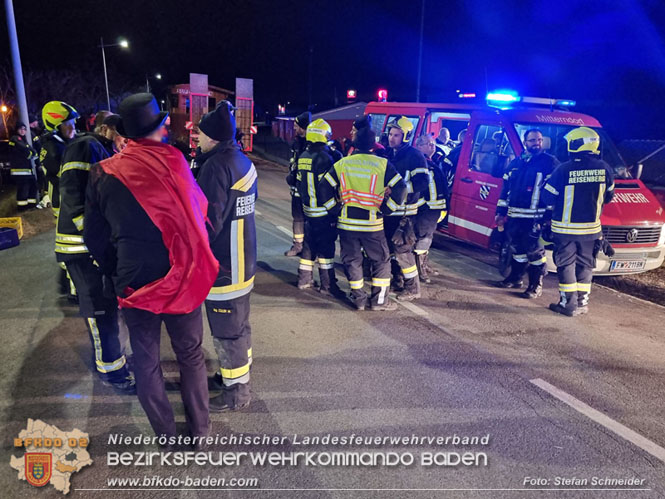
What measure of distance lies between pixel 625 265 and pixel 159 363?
579 centimetres

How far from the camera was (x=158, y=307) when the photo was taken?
2646 millimetres

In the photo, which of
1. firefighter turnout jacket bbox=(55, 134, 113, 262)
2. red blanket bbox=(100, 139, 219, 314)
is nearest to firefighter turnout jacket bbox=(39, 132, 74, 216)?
firefighter turnout jacket bbox=(55, 134, 113, 262)

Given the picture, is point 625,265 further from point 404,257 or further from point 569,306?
point 404,257

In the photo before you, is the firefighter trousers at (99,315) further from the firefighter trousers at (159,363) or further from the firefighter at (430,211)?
the firefighter at (430,211)

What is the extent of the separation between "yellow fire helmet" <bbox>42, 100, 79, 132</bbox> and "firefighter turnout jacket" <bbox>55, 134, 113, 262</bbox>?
123 cm

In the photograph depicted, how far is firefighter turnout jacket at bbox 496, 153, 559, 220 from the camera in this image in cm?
578

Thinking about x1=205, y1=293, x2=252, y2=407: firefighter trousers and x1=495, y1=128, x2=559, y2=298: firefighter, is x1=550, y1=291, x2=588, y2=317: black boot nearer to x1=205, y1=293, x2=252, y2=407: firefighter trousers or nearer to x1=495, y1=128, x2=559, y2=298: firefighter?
x1=495, y1=128, x2=559, y2=298: firefighter

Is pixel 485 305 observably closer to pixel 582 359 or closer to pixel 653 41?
pixel 582 359

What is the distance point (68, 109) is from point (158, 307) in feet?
9.94

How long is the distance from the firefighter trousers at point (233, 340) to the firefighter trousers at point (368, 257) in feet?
6.63

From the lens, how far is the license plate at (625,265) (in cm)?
613

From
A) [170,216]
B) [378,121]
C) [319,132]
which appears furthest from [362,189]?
[378,121]

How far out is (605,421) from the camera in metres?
3.44

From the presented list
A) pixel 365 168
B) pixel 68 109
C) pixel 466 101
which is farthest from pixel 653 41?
pixel 68 109
